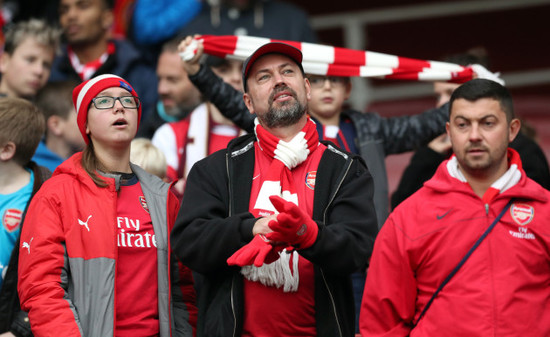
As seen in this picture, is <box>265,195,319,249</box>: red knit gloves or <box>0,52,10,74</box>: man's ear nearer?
<box>265,195,319,249</box>: red knit gloves

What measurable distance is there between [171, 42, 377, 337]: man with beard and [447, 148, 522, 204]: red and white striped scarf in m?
0.40

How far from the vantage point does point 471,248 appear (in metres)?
4.10

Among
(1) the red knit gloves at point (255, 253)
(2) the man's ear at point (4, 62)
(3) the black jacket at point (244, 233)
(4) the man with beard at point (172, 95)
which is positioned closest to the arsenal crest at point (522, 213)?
(3) the black jacket at point (244, 233)

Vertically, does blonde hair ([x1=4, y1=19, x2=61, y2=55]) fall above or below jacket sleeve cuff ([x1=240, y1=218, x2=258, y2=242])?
above

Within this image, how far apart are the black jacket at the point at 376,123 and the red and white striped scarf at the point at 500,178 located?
1.14 metres

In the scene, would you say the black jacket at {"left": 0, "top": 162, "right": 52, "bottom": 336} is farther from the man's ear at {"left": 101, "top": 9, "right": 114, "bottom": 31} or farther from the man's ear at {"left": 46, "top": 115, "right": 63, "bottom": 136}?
the man's ear at {"left": 101, "top": 9, "right": 114, "bottom": 31}

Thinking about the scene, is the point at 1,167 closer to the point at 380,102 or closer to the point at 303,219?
the point at 303,219

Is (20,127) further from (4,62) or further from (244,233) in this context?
(4,62)

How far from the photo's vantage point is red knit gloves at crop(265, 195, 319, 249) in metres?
3.78

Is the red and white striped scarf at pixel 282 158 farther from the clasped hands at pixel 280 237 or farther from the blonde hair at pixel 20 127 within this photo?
the blonde hair at pixel 20 127

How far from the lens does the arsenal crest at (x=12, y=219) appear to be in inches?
189

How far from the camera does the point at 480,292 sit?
4.02m

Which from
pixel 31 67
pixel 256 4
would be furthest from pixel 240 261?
pixel 256 4

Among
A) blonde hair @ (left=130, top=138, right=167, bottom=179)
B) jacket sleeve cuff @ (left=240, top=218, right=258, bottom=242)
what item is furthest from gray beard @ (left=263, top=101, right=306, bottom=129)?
blonde hair @ (left=130, top=138, right=167, bottom=179)
